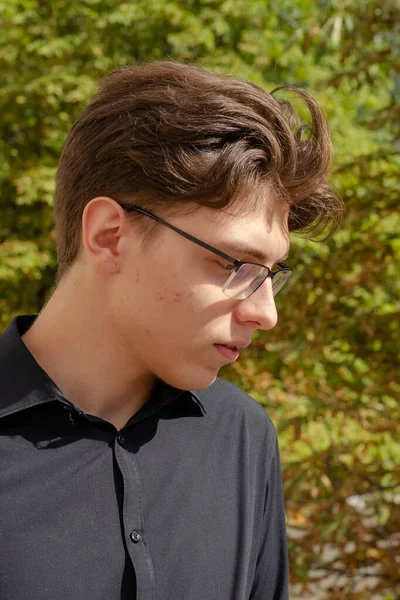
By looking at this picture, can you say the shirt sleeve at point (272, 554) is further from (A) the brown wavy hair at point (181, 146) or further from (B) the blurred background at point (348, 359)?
(B) the blurred background at point (348, 359)

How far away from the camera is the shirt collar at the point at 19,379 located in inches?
54.7

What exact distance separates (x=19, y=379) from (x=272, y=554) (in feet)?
2.31

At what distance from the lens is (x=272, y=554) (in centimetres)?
172

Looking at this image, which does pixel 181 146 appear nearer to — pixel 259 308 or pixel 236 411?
pixel 259 308

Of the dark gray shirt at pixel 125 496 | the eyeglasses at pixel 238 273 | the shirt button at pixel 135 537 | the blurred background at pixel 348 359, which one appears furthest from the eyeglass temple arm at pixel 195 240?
the blurred background at pixel 348 359

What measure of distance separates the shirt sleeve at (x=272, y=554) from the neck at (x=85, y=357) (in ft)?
1.37

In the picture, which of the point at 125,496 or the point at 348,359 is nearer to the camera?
the point at 125,496

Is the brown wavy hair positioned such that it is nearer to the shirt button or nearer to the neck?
the neck

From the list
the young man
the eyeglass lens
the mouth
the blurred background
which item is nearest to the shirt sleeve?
the young man

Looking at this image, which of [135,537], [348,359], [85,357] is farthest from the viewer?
[348,359]

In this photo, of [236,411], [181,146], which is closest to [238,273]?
[181,146]

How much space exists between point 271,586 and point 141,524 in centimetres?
47

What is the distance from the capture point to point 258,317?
4.78 feet

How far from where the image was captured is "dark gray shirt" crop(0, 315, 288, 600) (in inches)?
→ 51.6
